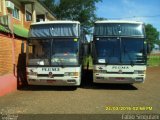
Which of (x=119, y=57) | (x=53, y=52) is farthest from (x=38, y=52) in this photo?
(x=119, y=57)

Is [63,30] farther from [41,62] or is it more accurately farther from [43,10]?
[43,10]

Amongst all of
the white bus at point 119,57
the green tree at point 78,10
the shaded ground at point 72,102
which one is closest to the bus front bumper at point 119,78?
the white bus at point 119,57

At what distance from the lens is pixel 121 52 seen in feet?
55.2

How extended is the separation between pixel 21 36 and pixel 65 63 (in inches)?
288

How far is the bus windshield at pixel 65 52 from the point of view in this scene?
1605 centimetres

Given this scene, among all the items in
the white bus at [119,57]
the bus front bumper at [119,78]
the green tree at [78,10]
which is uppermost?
the green tree at [78,10]

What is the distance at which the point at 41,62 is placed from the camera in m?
16.2

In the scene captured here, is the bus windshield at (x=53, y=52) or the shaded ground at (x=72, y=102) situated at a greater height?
the bus windshield at (x=53, y=52)

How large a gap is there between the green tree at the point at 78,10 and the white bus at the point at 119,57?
42.8 meters

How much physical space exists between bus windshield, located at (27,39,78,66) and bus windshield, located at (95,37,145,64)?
4.38ft

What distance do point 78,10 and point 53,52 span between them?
148 ft

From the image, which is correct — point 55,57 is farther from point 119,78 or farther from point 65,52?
point 119,78

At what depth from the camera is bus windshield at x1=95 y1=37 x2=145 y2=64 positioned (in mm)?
16750

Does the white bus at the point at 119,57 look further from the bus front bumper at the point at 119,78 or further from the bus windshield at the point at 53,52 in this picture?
the bus windshield at the point at 53,52
